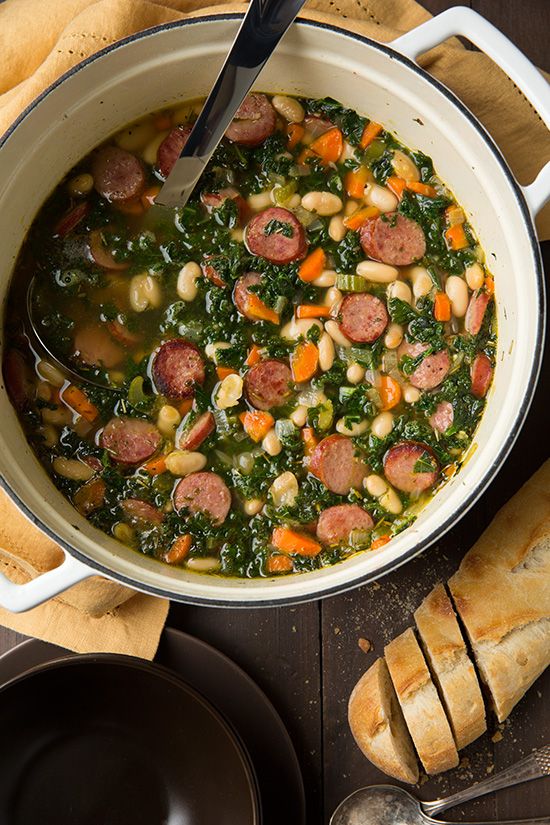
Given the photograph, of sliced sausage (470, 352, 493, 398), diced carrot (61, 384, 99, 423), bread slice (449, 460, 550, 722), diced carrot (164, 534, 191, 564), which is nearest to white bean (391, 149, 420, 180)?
sliced sausage (470, 352, 493, 398)

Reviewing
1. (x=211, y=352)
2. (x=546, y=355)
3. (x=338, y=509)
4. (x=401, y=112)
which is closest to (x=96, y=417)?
(x=211, y=352)

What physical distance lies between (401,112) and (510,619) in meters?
1.74

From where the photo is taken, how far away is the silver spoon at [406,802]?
3.49 meters

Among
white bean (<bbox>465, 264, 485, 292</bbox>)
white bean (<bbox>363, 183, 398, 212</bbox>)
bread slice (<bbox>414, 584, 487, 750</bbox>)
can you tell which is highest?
white bean (<bbox>363, 183, 398, 212</bbox>)

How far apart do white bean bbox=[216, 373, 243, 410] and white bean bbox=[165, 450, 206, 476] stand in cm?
19

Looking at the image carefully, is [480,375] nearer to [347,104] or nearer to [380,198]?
[380,198]

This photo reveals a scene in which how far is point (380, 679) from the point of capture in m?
3.46

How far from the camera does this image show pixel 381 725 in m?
3.40

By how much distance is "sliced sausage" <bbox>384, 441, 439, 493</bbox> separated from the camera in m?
3.21

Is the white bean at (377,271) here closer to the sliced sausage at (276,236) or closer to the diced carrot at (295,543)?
A: the sliced sausage at (276,236)

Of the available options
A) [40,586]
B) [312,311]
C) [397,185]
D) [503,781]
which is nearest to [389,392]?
[312,311]

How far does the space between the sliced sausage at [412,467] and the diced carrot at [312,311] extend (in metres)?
0.50

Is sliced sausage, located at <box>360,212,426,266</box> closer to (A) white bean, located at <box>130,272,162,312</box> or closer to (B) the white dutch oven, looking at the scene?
(B) the white dutch oven

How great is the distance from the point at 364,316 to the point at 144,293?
2.39 feet
